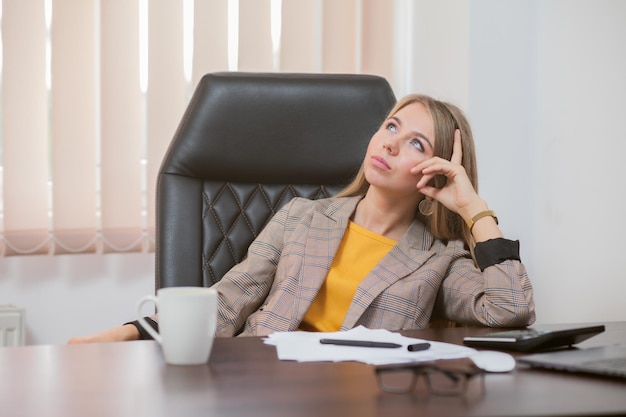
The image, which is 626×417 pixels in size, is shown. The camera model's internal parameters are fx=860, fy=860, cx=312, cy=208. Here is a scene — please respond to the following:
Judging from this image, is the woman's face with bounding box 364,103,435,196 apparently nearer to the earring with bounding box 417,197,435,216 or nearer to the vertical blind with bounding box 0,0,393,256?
the earring with bounding box 417,197,435,216

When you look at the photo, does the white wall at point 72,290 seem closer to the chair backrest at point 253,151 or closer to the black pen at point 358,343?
the chair backrest at point 253,151

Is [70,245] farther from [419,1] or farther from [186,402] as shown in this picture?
[186,402]

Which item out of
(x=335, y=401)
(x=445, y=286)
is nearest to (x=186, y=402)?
(x=335, y=401)

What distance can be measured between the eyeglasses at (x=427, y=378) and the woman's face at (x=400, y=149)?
2.50 feet

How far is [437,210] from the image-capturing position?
1819 millimetres

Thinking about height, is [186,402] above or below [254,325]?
above

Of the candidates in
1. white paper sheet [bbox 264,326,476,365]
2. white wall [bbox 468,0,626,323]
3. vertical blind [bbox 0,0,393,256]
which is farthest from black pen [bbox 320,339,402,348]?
Result: vertical blind [bbox 0,0,393,256]

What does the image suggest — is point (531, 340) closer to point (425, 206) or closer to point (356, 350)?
point (356, 350)

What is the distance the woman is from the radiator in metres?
0.97

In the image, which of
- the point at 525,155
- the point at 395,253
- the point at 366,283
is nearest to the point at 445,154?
the point at 395,253

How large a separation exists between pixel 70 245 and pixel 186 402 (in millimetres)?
1772

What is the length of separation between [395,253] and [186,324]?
77 cm

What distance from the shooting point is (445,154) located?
5.94 feet

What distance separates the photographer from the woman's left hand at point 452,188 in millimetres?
1715
